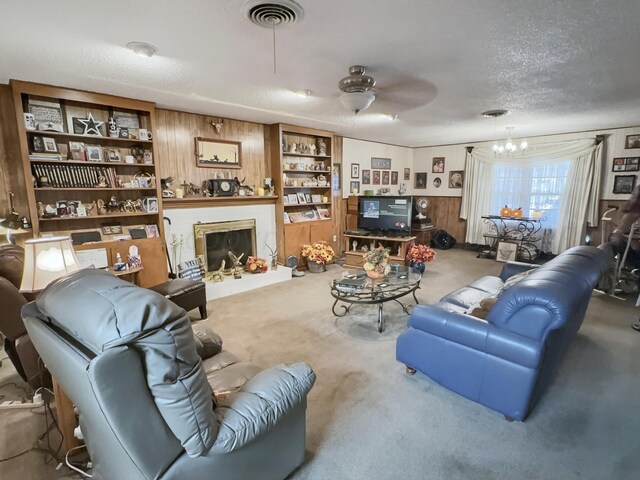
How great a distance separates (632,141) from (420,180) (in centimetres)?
387

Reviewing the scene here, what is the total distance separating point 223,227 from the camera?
470cm

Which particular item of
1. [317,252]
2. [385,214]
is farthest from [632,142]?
[317,252]

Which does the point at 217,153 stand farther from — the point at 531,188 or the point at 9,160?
the point at 531,188

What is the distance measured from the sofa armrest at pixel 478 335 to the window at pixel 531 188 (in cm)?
545

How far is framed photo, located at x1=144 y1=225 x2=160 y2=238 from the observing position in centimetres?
397

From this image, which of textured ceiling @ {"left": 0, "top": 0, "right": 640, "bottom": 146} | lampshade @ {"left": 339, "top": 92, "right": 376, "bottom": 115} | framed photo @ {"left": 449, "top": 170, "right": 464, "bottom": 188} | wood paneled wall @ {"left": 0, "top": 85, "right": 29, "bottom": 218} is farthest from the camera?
framed photo @ {"left": 449, "top": 170, "right": 464, "bottom": 188}

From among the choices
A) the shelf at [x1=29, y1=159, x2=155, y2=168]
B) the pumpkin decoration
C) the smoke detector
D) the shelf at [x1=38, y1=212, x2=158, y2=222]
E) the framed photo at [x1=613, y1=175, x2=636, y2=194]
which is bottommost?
the pumpkin decoration

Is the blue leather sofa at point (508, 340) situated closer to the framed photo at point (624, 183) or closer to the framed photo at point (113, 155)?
the framed photo at point (113, 155)

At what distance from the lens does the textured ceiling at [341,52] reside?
1.79m

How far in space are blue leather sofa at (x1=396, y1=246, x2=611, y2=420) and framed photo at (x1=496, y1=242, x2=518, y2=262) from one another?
3876 mm

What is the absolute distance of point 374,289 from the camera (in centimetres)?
321

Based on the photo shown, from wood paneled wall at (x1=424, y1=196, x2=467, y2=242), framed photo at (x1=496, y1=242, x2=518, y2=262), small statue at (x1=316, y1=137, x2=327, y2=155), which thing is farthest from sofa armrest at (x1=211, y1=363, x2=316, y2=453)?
wood paneled wall at (x1=424, y1=196, x2=467, y2=242)

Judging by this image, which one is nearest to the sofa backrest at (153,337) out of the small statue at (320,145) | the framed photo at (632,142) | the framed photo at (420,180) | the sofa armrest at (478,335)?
the sofa armrest at (478,335)

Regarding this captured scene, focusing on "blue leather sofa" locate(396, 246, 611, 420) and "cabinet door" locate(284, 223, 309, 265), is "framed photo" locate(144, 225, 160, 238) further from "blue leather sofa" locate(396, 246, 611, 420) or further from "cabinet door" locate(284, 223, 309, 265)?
"blue leather sofa" locate(396, 246, 611, 420)
